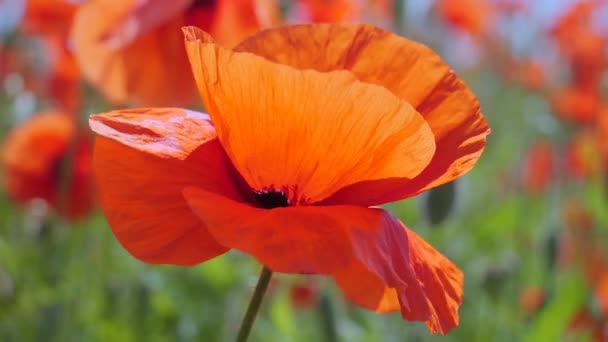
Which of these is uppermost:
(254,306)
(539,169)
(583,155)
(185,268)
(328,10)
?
(254,306)

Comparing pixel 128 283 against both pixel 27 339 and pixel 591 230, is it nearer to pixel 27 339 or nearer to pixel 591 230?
pixel 27 339

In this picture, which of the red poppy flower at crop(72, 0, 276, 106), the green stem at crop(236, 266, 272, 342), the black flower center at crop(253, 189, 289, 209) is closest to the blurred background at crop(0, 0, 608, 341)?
the red poppy flower at crop(72, 0, 276, 106)

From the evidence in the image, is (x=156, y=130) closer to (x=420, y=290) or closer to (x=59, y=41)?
(x=420, y=290)

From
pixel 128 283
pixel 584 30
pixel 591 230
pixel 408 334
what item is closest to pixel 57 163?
pixel 128 283

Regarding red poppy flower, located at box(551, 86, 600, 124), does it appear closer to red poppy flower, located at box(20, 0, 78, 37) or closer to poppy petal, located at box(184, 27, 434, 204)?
red poppy flower, located at box(20, 0, 78, 37)

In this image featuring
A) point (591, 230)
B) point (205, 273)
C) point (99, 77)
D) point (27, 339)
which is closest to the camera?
point (99, 77)

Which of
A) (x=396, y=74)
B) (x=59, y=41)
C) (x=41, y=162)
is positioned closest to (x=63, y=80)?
(x=59, y=41)
